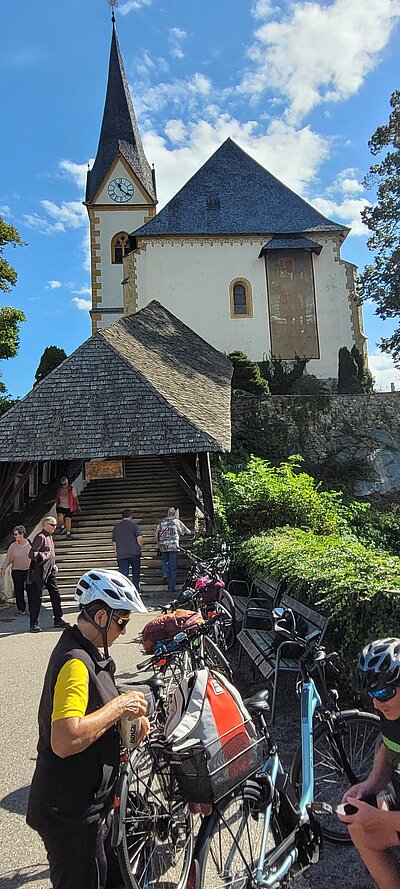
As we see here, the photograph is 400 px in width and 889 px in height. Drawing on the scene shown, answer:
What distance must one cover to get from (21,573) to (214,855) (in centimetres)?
808

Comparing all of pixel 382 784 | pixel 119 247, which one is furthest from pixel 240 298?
pixel 382 784

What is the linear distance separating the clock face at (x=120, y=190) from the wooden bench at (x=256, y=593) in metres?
31.1

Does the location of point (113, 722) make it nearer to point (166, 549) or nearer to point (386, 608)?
point (386, 608)

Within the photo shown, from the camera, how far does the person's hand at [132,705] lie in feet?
7.84

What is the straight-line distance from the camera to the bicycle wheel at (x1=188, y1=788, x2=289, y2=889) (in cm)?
259

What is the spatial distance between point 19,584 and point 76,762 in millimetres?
8445

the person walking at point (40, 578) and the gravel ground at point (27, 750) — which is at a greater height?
the person walking at point (40, 578)

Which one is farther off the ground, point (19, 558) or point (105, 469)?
point (105, 469)

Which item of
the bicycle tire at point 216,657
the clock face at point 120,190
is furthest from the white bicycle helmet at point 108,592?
the clock face at point 120,190

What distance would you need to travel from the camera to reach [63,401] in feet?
47.2

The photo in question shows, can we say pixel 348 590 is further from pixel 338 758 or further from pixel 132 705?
pixel 132 705

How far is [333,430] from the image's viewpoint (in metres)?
23.9

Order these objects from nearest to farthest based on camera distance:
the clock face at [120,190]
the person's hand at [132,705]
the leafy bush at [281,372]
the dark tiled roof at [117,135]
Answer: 1. the person's hand at [132,705]
2. the leafy bush at [281,372]
3. the clock face at [120,190]
4. the dark tiled roof at [117,135]

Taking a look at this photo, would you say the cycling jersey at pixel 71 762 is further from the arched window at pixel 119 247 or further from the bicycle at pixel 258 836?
the arched window at pixel 119 247
